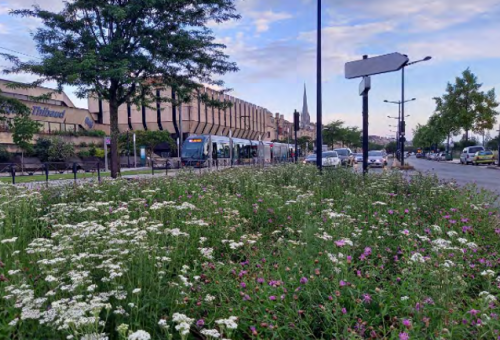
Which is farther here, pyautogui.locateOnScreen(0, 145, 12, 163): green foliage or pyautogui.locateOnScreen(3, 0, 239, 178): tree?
pyautogui.locateOnScreen(0, 145, 12, 163): green foliage

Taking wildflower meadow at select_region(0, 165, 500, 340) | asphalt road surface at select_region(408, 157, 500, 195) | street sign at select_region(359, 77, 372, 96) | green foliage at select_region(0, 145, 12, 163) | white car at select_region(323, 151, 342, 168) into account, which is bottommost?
asphalt road surface at select_region(408, 157, 500, 195)

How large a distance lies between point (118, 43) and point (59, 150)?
30675mm

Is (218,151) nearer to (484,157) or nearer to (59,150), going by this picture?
(59,150)

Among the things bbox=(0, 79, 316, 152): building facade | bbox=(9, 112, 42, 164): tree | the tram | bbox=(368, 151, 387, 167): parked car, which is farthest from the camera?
bbox=(0, 79, 316, 152): building facade

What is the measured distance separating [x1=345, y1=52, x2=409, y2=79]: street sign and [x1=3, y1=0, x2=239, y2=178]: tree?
548cm

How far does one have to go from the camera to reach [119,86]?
1376 centimetres

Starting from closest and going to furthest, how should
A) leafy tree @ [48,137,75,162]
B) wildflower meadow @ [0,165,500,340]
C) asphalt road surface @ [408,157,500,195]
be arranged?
wildflower meadow @ [0,165,500,340], asphalt road surface @ [408,157,500,195], leafy tree @ [48,137,75,162]

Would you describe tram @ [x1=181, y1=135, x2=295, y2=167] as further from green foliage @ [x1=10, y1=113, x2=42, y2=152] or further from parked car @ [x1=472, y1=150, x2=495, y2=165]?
parked car @ [x1=472, y1=150, x2=495, y2=165]

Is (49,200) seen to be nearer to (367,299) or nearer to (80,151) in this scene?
(367,299)

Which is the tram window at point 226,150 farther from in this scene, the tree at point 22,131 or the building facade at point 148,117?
the tree at point 22,131

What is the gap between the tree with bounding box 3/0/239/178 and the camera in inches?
456

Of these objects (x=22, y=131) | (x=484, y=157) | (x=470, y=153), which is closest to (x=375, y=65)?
(x=22, y=131)

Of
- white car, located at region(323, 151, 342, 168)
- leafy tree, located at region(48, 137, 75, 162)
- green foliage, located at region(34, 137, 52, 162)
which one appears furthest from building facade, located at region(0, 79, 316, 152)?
white car, located at region(323, 151, 342, 168)

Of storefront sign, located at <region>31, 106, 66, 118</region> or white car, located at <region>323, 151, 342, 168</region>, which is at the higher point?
storefront sign, located at <region>31, 106, 66, 118</region>
